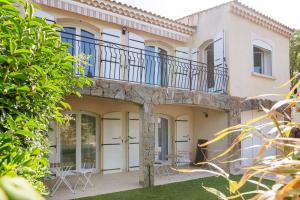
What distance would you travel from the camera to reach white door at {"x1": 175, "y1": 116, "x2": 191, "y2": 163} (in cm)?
1318

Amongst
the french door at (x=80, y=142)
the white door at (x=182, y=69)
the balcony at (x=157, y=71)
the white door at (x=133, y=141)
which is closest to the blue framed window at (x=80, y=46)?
the balcony at (x=157, y=71)

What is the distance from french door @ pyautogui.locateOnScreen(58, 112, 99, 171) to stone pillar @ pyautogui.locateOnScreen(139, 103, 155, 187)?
2806mm

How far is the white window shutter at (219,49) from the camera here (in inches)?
483

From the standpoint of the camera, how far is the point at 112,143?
11594mm

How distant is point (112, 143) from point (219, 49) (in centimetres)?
575

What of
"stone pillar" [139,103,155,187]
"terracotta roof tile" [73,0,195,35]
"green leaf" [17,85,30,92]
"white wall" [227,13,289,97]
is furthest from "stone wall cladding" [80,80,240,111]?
"green leaf" [17,85,30,92]

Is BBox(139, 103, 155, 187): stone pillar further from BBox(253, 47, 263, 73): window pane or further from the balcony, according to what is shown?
BBox(253, 47, 263, 73): window pane

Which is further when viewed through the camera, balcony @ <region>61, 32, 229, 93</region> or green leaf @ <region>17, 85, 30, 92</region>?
balcony @ <region>61, 32, 229, 93</region>

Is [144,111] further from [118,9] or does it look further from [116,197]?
[118,9]

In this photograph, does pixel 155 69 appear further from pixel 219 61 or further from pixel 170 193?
pixel 170 193

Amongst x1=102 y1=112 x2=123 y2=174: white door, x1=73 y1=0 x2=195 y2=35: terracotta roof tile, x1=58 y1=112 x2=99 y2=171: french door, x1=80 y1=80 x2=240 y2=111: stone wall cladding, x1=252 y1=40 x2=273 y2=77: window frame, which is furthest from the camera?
x1=252 y1=40 x2=273 y2=77: window frame

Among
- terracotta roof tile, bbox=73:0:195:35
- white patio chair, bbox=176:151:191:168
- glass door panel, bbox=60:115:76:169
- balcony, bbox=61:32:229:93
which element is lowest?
white patio chair, bbox=176:151:191:168

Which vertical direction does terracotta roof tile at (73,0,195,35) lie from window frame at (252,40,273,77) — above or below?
above

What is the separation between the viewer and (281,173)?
0.77 meters
